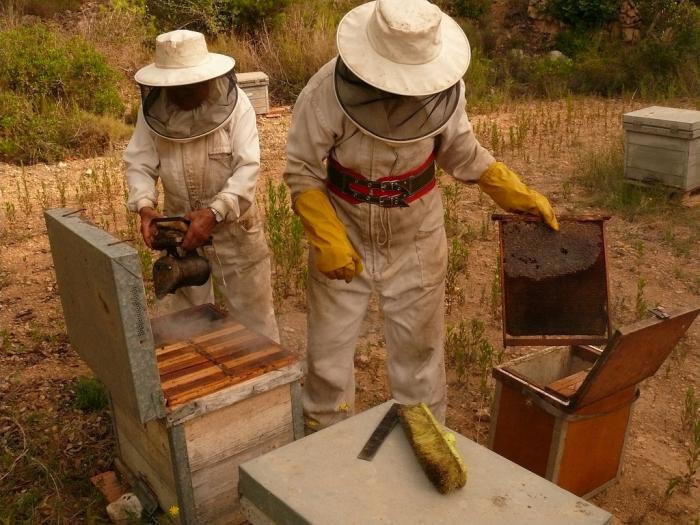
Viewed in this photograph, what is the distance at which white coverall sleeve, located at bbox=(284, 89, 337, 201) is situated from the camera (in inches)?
117

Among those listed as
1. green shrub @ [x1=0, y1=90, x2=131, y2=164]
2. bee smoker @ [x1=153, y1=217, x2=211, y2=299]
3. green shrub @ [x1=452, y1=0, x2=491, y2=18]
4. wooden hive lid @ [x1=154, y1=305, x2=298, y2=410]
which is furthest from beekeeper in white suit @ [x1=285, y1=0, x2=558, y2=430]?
green shrub @ [x1=452, y1=0, x2=491, y2=18]

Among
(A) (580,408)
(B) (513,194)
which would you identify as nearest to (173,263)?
(B) (513,194)

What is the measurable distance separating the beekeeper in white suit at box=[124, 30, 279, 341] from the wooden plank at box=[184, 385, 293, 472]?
0.81m

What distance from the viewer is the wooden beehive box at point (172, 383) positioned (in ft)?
7.79

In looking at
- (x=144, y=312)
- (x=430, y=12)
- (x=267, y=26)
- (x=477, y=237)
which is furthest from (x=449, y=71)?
(x=267, y=26)

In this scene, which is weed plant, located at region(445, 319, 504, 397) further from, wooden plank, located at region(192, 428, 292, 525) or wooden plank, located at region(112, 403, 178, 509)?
wooden plank, located at region(112, 403, 178, 509)

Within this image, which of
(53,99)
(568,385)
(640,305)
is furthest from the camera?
(53,99)

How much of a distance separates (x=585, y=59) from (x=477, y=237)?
6.97 metres

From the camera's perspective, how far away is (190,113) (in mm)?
3424

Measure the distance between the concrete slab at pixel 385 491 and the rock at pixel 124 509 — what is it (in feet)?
3.11

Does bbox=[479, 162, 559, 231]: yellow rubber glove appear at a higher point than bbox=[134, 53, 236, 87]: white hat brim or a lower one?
lower

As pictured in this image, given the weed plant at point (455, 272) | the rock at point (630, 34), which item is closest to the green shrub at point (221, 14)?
the rock at point (630, 34)

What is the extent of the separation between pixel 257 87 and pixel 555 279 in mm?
6480

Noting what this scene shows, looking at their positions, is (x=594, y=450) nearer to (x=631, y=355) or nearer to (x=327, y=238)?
(x=631, y=355)
